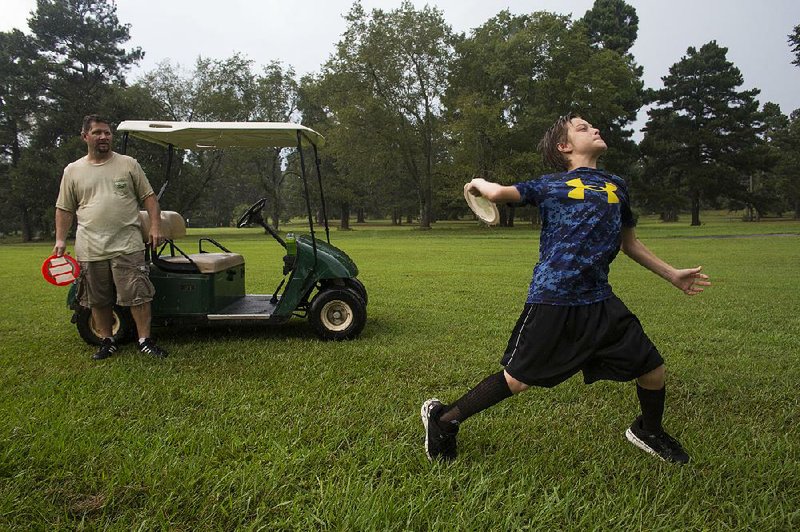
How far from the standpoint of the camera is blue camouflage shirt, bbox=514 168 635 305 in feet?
7.44

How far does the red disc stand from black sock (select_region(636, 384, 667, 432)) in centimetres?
417

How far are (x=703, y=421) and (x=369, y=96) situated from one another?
3611 centimetres

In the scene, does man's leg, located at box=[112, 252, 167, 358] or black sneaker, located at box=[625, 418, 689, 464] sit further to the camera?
man's leg, located at box=[112, 252, 167, 358]

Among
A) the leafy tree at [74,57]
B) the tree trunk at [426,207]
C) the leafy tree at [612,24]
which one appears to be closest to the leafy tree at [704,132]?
the leafy tree at [612,24]

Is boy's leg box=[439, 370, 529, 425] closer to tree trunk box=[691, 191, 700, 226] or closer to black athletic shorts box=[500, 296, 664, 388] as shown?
A: black athletic shorts box=[500, 296, 664, 388]

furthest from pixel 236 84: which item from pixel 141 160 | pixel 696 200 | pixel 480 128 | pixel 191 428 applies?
pixel 191 428

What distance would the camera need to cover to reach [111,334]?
4340 millimetres

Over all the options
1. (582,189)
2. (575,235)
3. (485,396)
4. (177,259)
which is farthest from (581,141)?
(177,259)

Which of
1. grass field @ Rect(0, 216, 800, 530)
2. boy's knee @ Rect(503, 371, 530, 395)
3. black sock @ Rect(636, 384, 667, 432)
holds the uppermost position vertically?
boy's knee @ Rect(503, 371, 530, 395)

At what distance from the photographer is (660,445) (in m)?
2.41

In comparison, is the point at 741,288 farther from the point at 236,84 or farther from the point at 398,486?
the point at 236,84

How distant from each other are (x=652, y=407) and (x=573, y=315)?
2.03 feet

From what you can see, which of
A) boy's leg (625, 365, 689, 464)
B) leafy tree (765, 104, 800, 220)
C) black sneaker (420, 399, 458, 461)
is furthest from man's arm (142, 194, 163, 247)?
leafy tree (765, 104, 800, 220)

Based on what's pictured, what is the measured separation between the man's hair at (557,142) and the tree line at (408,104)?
98.7 ft
